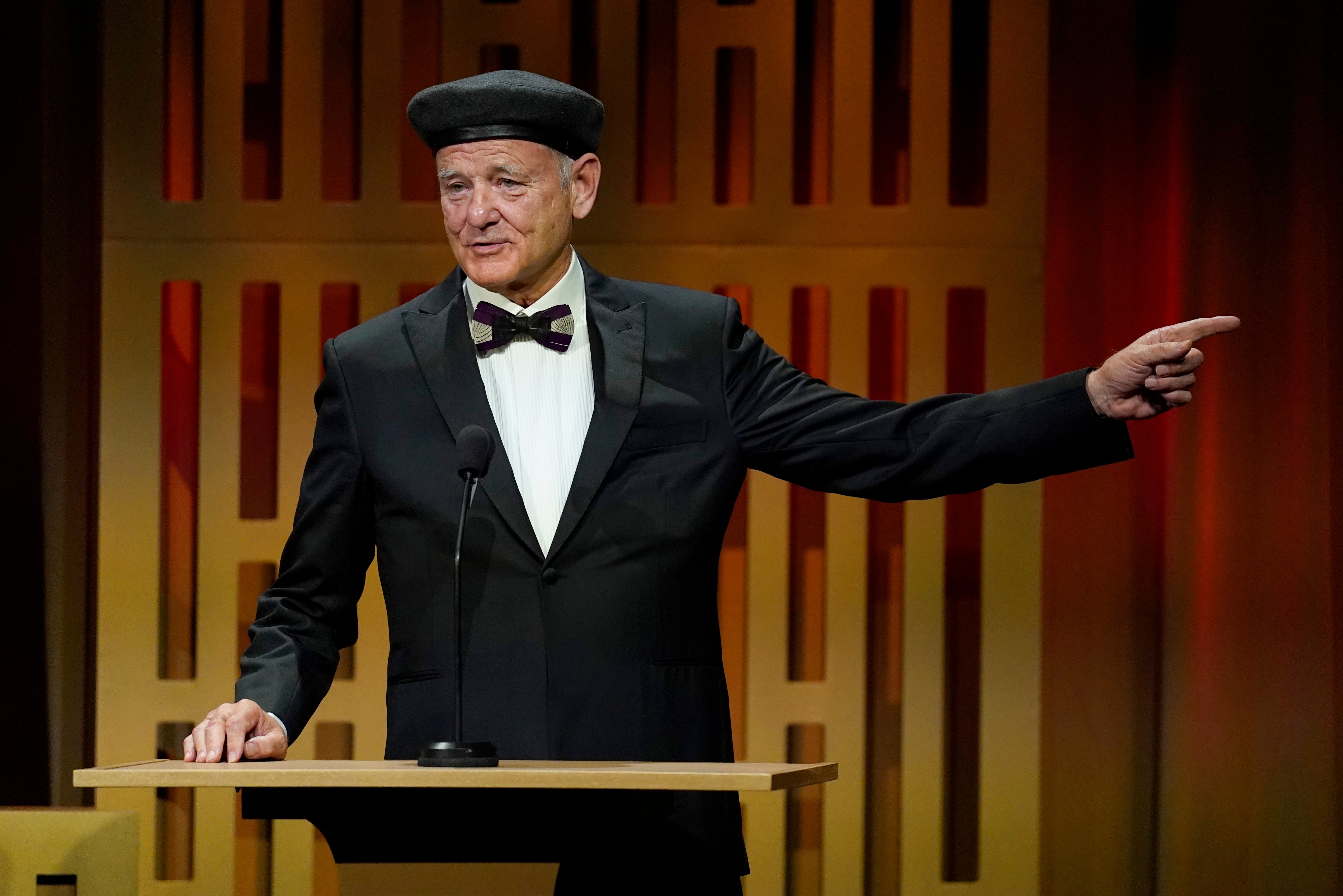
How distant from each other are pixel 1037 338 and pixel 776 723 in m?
0.99

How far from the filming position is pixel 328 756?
3.34 meters

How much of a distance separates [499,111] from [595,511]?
1.64ft

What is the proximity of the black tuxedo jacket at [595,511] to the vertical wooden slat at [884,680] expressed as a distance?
4.80 ft

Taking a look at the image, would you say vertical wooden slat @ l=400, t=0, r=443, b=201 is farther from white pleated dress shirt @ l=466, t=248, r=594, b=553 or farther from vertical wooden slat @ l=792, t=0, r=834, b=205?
white pleated dress shirt @ l=466, t=248, r=594, b=553

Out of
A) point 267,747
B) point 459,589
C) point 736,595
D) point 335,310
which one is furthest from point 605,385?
point 335,310

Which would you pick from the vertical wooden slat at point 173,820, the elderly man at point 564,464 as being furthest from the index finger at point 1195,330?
the vertical wooden slat at point 173,820

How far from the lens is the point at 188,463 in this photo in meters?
3.42

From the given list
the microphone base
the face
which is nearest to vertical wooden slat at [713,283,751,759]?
the face

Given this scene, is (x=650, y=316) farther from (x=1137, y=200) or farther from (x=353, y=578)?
(x=1137, y=200)

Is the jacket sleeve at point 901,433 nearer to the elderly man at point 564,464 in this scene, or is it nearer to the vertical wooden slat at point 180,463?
the elderly man at point 564,464

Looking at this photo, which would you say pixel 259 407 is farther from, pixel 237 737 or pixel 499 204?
pixel 237 737

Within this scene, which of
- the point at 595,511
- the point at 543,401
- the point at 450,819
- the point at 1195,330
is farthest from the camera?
the point at 543,401

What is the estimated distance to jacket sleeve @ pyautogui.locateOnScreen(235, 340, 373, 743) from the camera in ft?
6.16

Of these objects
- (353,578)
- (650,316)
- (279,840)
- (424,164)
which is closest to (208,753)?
(353,578)
